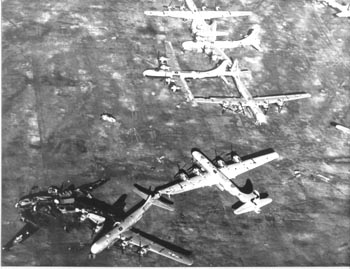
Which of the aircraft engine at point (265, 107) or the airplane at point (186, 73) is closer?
the aircraft engine at point (265, 107)

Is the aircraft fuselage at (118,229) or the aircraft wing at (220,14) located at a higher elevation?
the aircraft wing at (220,14)

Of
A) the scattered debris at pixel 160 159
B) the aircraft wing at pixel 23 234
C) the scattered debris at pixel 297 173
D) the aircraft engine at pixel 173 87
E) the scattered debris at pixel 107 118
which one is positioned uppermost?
the aircraft engine at pixel 173 87

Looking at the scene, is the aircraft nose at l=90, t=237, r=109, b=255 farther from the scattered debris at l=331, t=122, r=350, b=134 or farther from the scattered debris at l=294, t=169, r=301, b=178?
the scattered debris at l=331, t=122, r=350, b=134

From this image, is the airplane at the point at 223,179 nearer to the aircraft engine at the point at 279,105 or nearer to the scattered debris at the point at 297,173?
the scattered debris at the point at 297,173

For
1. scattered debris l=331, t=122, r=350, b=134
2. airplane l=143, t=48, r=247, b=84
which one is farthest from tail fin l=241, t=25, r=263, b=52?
scattered debris l=331, t=122, r=350, b=134

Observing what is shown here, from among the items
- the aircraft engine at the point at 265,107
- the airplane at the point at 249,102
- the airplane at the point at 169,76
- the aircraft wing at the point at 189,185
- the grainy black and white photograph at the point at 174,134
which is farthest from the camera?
the airplane at the point at 169,76

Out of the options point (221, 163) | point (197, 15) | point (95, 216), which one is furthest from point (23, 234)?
point (197, 15)

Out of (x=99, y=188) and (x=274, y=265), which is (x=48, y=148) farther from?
(x=274, y=265)

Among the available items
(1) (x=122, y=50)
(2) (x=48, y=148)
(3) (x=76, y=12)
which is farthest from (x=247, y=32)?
(2) (x=48, y=148)

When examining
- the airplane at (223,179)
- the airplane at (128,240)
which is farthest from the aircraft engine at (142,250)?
the airplane at (223,179)
